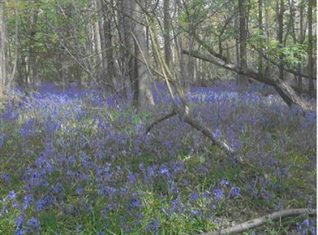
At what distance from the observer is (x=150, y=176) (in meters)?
4.24

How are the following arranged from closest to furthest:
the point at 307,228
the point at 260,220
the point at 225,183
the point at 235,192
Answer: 1. the point at 307,228
2. the point at 260,220
3. the point at 235,192
4. the point at 225,183

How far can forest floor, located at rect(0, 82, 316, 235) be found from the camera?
3.42 meters

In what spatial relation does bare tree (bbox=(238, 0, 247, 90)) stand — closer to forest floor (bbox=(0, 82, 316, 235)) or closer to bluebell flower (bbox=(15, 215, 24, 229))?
forest floor (bbox=(0, 82, 316, 235))

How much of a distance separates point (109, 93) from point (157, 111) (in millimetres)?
2237

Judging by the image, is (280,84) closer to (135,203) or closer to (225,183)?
(225,183)

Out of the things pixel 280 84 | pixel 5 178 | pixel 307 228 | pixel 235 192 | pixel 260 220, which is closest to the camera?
pixel 307 228

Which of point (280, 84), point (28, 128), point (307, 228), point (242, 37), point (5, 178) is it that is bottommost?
point (307, 228)

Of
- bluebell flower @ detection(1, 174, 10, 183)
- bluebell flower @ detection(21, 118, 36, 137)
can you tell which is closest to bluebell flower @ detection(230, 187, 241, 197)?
bluebell flower @ detection(1, 174, 10, 183)

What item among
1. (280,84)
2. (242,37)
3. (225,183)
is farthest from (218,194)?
(242,37)

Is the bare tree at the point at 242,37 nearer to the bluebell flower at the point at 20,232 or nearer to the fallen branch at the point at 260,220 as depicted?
the fallen branch at the point at 260,220

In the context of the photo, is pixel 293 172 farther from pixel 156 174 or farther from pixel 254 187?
pixel 156 174

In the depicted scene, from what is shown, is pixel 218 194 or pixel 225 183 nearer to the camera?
pixel 218 194

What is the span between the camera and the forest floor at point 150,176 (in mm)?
3424

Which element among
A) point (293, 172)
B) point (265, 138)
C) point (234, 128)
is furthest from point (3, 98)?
point (293, 172)
